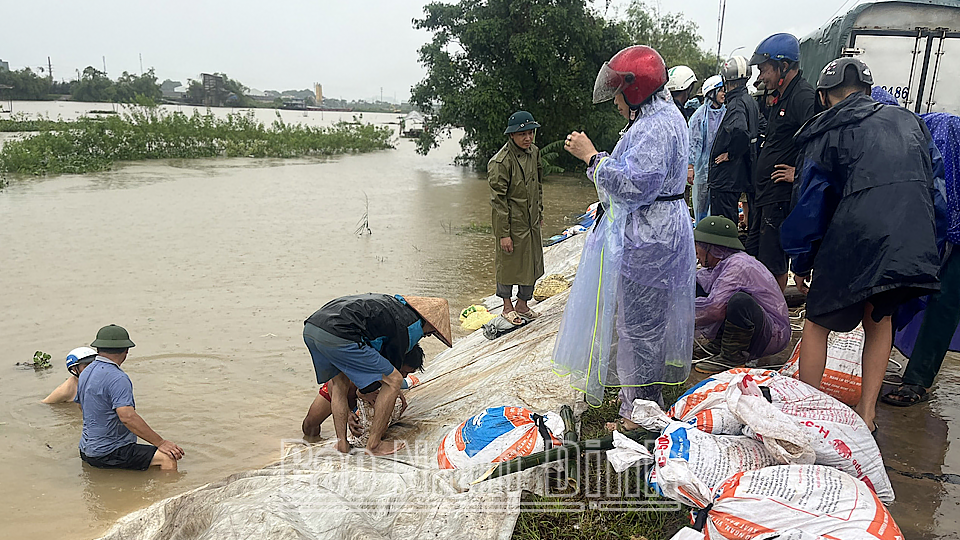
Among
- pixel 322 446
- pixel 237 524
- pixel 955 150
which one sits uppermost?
pixel 955 150

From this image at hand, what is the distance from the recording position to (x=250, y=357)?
5.92m

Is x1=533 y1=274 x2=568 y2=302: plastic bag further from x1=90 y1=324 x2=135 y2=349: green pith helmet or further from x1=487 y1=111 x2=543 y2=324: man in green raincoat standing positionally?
x1=90 y1=324 x2=135 y2=349: green pith helmet

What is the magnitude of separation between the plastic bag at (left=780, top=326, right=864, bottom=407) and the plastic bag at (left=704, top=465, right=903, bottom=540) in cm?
107

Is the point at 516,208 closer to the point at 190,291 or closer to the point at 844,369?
the point at 844,369

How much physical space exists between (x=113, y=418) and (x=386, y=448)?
1900mm

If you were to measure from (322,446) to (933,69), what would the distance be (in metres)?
7.36

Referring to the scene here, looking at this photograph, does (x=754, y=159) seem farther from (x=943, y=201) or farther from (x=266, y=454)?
(x=266, y=454)

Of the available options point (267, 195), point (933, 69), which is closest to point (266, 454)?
point (933, 69)

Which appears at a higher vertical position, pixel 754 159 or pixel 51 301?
pixel 754 159

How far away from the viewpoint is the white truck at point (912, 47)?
6.62 metres

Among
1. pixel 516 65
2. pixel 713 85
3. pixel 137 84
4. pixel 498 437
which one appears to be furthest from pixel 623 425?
pixel 137 84

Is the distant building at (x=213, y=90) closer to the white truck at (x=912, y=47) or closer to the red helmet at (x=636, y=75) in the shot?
the white truck at (x=912, y=47)

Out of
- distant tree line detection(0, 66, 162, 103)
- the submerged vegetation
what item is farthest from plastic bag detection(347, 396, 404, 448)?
distant tree line detection(0, 66, 162, 103)

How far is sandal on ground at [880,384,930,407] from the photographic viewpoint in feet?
10.1
